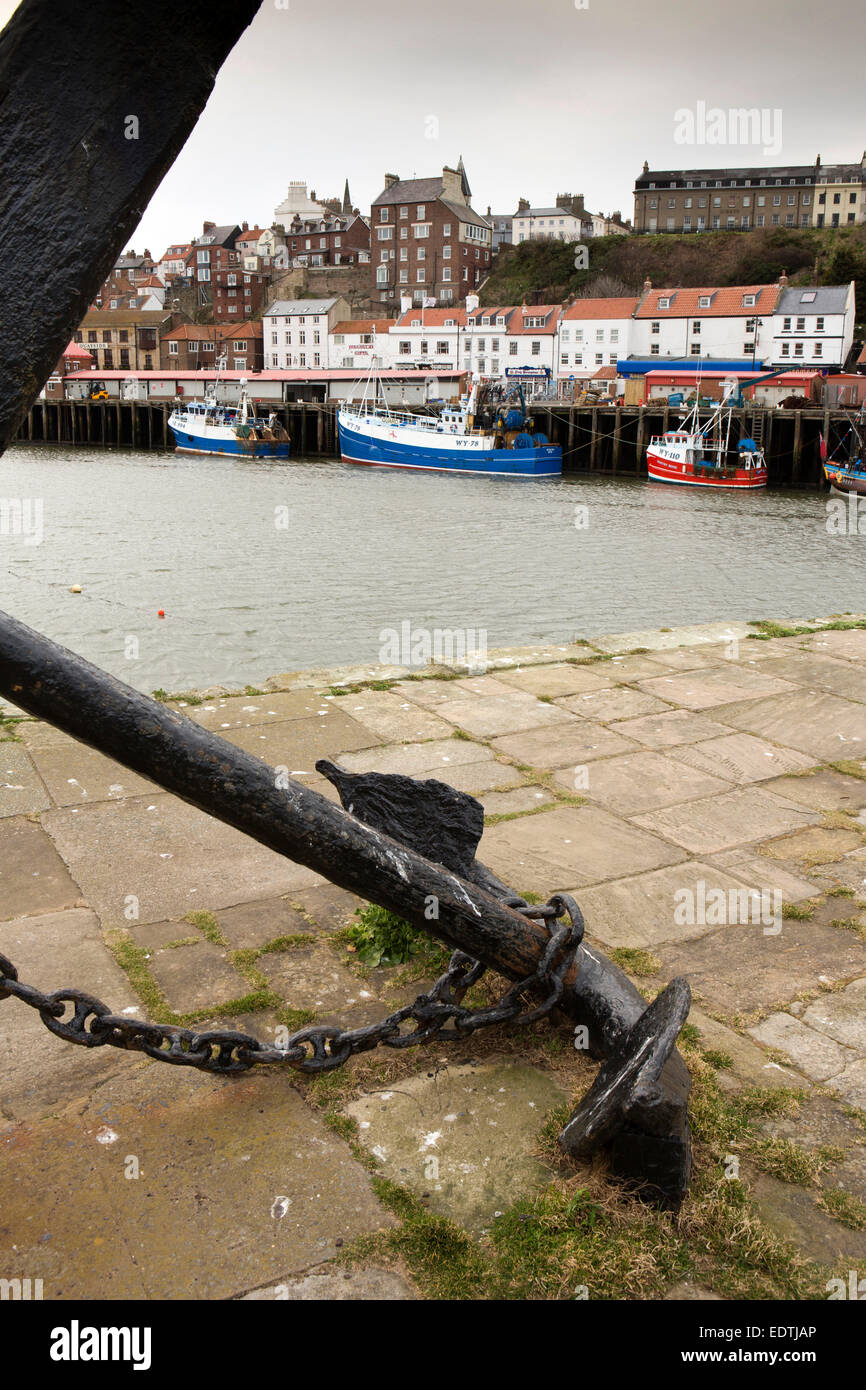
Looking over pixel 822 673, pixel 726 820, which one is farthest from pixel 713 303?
pixel 726 820

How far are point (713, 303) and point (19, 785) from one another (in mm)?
70962

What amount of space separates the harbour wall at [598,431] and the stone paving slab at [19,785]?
42868 millimetres

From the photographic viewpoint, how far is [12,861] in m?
4.04

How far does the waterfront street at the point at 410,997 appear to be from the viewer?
7.19ft

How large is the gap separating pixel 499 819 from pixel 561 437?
2027 inches

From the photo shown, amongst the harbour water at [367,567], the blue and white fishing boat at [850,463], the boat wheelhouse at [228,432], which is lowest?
the harbour water at [367,567]

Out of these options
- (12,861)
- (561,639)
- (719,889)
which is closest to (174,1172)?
(12,861)

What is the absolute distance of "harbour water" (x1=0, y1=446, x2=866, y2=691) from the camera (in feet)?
46.0

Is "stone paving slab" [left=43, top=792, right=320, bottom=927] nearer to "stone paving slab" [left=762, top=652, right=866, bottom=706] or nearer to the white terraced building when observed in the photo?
"stone paving slab" [left=762, top=652, right=866, bottom=706]

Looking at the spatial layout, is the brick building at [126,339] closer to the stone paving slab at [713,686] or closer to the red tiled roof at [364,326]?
the red tiled roof at [364,326]

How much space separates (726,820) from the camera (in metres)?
4.80

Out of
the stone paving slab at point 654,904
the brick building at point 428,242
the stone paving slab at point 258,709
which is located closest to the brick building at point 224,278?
the brick building at point 428,242

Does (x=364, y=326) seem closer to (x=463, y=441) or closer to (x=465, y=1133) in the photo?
(x=463, y=441)

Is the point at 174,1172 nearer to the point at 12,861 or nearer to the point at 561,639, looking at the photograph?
the point at 12,861
